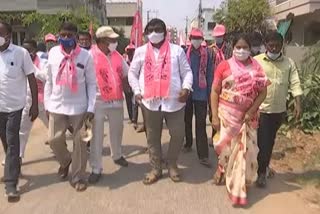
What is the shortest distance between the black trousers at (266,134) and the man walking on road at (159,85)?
92 centimetres

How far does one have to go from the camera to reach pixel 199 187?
6023 mm

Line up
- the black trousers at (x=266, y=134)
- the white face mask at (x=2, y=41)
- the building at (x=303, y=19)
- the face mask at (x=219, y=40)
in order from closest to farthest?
the white face mask at (x=2, y=41) → the black trousers at (x=266, y=134) → the face mask at (x=219, y=40) → the building at (x=303, y=19)

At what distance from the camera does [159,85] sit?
5.93m

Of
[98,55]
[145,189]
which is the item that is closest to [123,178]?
[145,189]

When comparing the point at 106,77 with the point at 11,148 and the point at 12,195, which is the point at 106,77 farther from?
the point at 12,195

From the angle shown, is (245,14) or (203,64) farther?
(245,14)

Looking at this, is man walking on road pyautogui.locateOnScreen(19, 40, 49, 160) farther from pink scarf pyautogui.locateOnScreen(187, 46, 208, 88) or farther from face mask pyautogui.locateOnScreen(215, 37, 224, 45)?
face mask pyautogui.locateOnScreen(215, 37, 224, 45)

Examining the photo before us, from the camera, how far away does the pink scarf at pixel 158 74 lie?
5926 millimetres

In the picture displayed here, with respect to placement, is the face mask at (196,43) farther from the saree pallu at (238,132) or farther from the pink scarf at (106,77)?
the saree pallu at (238,132)

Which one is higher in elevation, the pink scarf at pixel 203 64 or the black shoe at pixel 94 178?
the pink scarf at pixel 203 64

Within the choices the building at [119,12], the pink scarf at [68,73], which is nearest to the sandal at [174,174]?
the pink scarf at [68,73]

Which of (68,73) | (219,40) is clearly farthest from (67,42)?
(219,40)

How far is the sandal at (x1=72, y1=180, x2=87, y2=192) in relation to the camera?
19.3ft

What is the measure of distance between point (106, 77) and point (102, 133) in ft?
2.33
